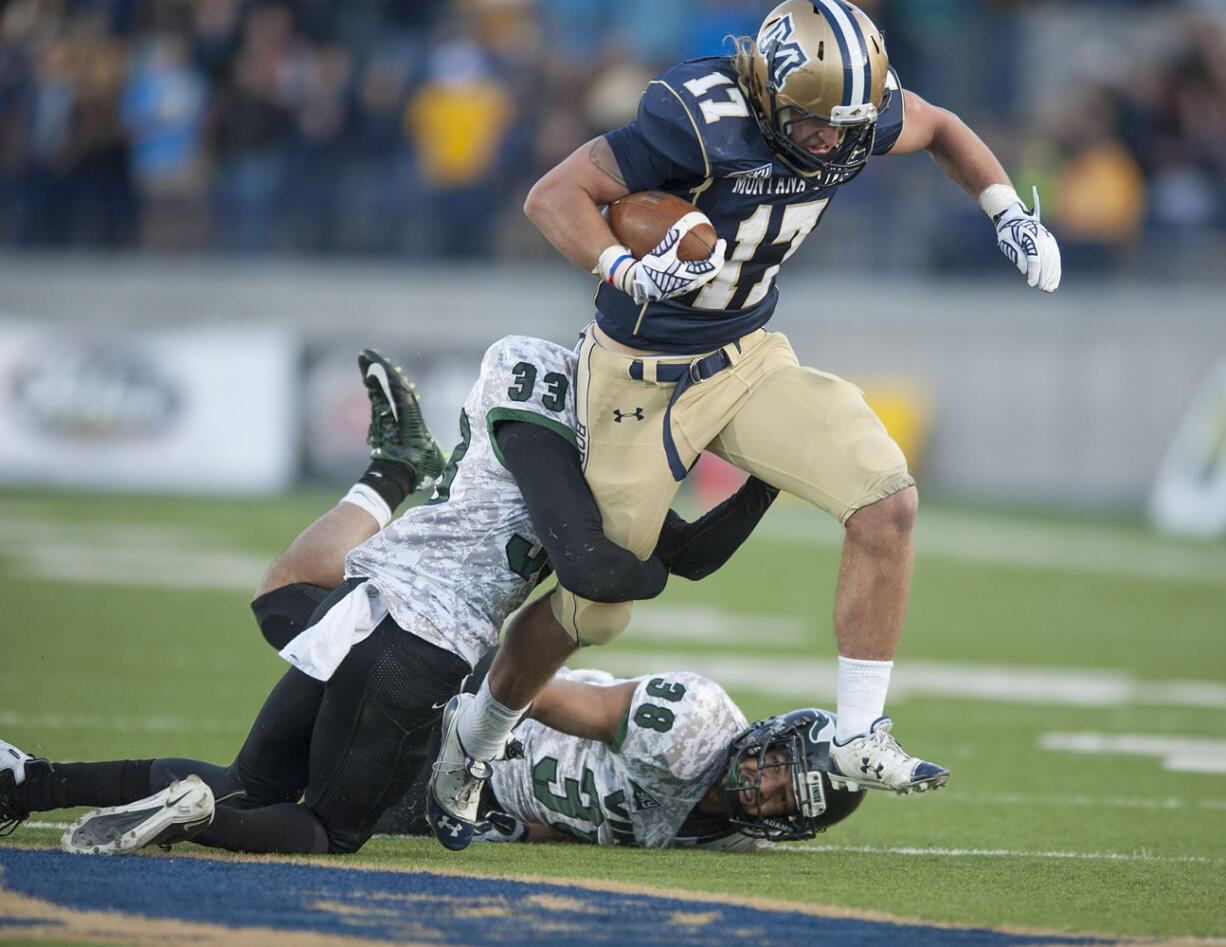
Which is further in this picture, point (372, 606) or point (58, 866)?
point (372, 606)

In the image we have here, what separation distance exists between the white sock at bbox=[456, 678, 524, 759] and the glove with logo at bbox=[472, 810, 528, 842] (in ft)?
0.71

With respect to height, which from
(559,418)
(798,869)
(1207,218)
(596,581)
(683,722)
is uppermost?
(1207,218)

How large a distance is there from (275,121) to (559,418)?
10381mm

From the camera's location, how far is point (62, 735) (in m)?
5.53

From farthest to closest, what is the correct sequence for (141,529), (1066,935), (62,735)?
1. (141,529)
2. (62,735)
3. (1066,935)

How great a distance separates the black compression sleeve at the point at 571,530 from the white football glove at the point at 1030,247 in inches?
46.1

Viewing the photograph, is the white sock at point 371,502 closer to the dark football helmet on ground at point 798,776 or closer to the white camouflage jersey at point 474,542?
the white camouflage jersey at point 474,542

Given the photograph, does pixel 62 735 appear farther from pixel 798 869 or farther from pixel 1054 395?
pixel 1054 395

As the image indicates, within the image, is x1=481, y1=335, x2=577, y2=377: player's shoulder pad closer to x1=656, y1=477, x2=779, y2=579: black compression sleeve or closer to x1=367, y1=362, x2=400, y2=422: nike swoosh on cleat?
x1=656, y1=477, x2=779, y2=579: black compression sleeve

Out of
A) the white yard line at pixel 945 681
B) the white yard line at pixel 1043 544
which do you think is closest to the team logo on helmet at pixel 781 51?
the white yard line at pixel 945 681

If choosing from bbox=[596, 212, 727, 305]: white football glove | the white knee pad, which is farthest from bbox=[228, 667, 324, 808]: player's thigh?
bbox=[596, 212, 727, 305]: white football glove

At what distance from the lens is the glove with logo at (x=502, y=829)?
14.8ft

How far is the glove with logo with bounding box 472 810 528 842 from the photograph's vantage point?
4.52 metres

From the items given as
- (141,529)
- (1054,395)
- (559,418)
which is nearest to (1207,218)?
(1054,395)
